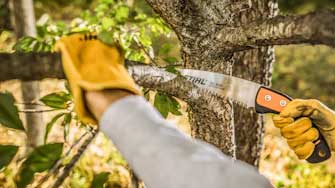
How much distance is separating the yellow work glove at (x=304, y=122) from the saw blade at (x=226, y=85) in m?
0.11

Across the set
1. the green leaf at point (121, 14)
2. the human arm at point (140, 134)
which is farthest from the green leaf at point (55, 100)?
the green leaf at point (121, 14)

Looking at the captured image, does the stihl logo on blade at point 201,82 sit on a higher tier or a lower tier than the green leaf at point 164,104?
higher

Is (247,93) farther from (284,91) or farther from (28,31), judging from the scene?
(284,91)

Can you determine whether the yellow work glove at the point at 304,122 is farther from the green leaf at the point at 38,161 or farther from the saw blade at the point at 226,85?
the green leaf at the point at 38,161

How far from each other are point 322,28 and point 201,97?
1.40 ft

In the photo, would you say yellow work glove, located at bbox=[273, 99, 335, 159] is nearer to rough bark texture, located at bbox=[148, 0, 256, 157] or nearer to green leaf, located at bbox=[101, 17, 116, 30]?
rough bark texture, located at bbox=[148, 0, 256, 157]

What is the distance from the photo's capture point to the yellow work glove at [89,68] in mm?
756

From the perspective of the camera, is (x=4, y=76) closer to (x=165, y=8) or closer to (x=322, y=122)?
(x=165, y=8)

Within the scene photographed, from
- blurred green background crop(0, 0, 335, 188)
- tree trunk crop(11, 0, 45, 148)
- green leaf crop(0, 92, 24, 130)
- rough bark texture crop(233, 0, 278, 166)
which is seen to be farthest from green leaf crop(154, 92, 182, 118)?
tree trunk crop(11, 0, 45, 148)

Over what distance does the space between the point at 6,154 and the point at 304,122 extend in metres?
0.71

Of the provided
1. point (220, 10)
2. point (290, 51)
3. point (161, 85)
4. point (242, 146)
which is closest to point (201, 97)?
point (161, 85)

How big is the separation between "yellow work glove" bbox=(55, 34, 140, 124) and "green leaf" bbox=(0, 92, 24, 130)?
0.10 meters

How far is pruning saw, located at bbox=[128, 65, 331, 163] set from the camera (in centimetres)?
118

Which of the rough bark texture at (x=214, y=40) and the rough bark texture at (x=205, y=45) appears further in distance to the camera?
the rough bark texture at (x=205, y=45)
